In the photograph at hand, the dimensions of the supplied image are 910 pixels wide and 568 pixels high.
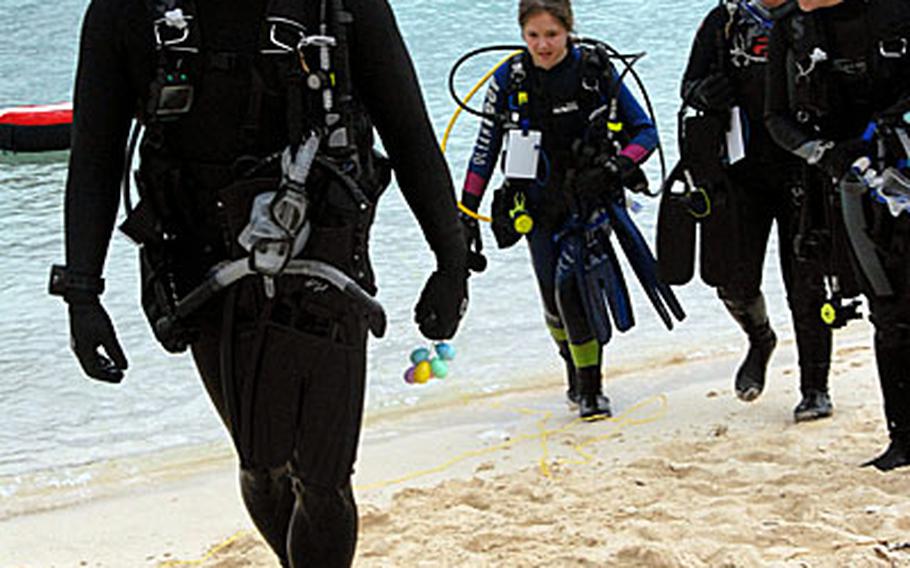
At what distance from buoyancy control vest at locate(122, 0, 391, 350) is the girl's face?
2440 millimetres

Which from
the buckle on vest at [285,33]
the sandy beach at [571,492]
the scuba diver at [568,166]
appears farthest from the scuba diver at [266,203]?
the scuba diver at [568,166]

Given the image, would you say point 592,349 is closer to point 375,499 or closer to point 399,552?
point 375,499

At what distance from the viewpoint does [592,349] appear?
5.55 meters

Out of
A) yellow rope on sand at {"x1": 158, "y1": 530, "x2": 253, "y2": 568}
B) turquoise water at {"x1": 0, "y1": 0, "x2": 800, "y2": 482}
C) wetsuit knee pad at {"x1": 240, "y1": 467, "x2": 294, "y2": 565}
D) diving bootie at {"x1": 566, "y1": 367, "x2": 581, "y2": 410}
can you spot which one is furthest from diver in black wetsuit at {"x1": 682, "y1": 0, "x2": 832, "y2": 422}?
wetsuit knee pad at {"x1": 240, "y1": 467, "x2": 294, "y2": 565}

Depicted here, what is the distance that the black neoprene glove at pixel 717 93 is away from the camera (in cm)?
504

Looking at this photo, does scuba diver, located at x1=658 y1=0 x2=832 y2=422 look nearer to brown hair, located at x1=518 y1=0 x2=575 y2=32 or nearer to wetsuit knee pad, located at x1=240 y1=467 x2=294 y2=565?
brown hair, located at x1=518 y1=0 x2=575 y2=32

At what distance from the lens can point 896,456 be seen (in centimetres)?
442

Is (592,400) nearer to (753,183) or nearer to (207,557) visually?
(753,183)

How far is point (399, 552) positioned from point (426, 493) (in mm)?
645

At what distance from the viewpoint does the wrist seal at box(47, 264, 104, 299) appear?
9.15ft

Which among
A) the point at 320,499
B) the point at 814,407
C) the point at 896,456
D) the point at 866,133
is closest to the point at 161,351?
the point at 814,407

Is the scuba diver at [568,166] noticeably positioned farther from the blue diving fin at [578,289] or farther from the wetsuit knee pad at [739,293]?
the wetsuit knee pad at [739,293]

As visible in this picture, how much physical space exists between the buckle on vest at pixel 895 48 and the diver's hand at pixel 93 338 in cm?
246

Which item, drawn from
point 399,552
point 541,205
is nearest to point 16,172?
point 541,205
